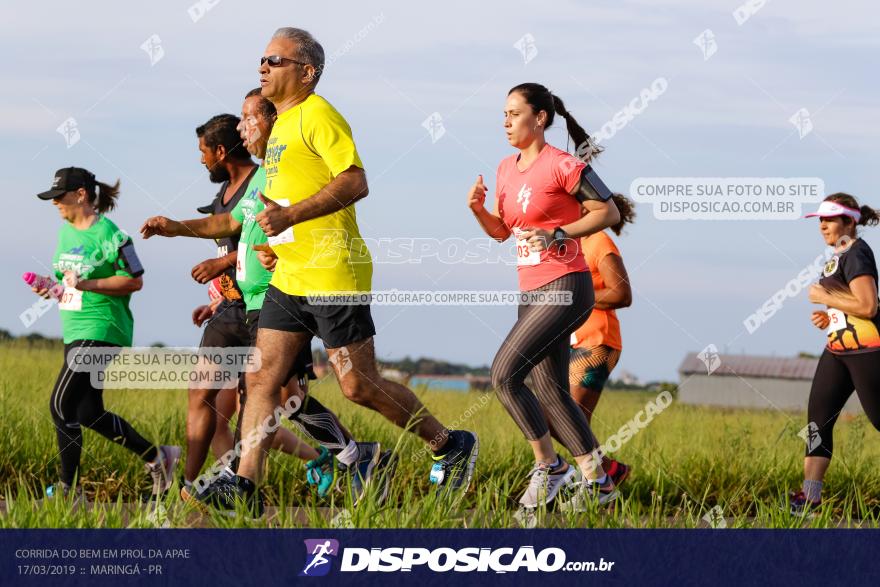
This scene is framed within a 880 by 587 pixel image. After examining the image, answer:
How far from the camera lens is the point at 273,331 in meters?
5.81

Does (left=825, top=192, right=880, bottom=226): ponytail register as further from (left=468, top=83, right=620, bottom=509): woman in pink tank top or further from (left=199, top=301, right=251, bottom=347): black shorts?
(left=199, top=301, right=251, bottom=347): black shorts

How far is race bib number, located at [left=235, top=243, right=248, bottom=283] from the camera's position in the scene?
6.39 metres

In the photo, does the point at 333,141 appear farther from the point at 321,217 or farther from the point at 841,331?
the point at 841,331

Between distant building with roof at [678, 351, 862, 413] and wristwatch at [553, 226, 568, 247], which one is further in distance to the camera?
distant building with roof at [678, 351, 862, 413]

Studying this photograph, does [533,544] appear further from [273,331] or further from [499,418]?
[499,418]

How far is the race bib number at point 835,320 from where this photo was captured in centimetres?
675

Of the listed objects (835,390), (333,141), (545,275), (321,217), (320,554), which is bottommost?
(320,554)

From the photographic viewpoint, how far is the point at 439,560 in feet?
14.7

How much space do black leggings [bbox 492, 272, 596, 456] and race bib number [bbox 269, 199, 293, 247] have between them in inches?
47.6

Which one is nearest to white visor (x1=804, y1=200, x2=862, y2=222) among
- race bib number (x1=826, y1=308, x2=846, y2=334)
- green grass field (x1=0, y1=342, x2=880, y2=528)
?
race bib number (x1=826, y1=308, x2=846, y2=334)

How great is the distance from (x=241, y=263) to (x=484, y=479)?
6.33ft

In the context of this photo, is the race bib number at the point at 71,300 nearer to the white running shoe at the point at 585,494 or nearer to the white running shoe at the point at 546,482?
the white running shoe at the point at 546,482

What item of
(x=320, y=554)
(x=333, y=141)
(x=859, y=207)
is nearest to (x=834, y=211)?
(x=859, y=207)

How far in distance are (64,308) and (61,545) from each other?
260 cm
